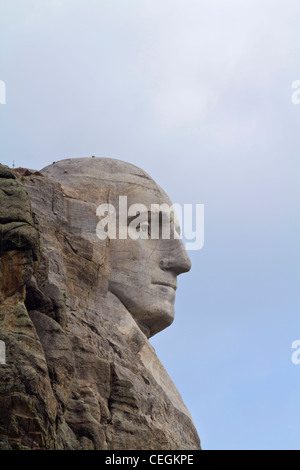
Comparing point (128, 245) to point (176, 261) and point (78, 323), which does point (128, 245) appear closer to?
point (176, 261)

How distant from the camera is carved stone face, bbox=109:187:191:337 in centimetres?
3097

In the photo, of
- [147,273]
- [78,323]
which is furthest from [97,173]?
[78,323]

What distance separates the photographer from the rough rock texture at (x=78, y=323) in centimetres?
A: 2467

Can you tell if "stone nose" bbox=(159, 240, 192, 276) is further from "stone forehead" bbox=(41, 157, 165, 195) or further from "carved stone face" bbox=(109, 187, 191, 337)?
"stone forehead" bbox=(41, 157, 165, 195)

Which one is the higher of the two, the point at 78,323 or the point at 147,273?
the point at 147,273

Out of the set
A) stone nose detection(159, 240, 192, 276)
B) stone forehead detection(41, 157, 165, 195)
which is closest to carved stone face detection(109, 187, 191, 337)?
stone nose detection(159, 240, 192, 276)

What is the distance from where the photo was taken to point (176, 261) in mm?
31703

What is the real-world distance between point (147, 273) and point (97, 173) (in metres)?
2.54

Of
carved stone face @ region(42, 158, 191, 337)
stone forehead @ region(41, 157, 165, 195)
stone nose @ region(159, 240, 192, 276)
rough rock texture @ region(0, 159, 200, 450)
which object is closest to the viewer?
rough rock texture @ region(0, 159, 200, 450)

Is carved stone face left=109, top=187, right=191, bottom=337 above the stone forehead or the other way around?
the other way around

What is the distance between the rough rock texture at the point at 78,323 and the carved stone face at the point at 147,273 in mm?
26
